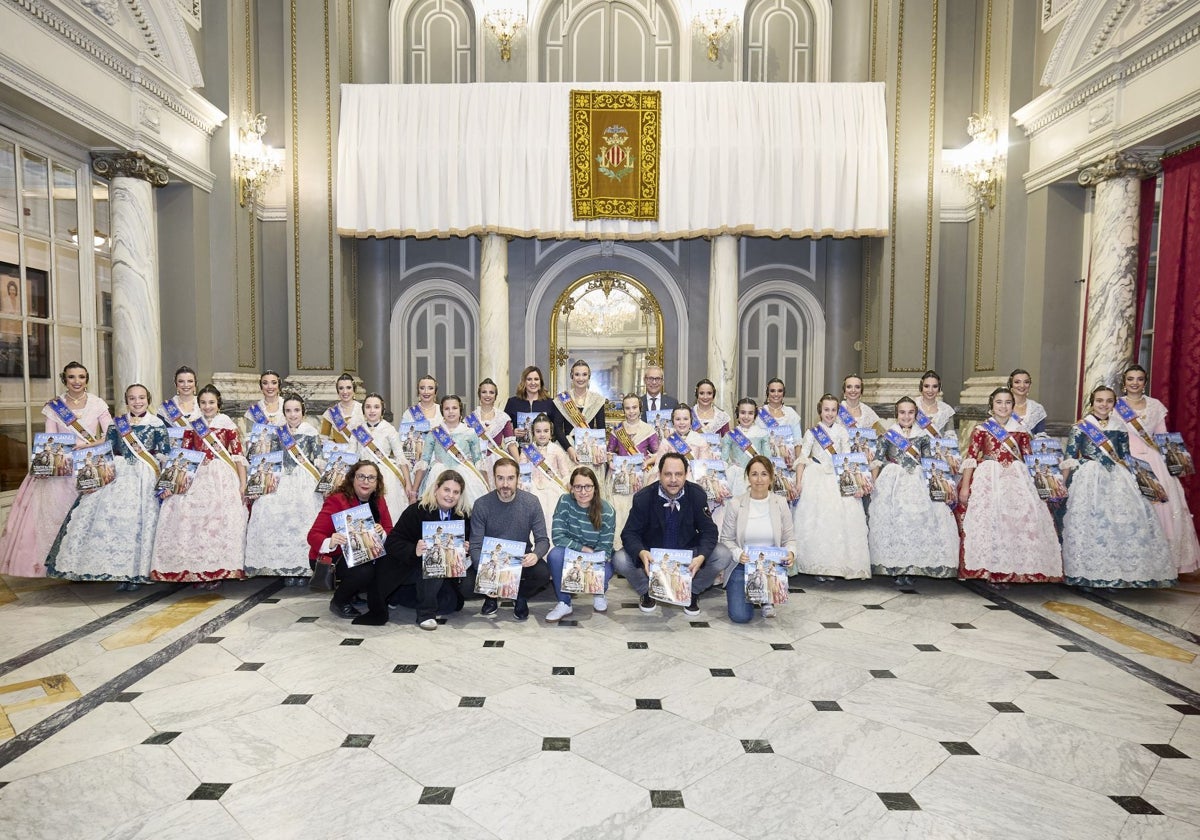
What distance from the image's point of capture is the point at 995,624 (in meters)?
4.77

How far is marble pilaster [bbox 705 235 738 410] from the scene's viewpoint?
928cm

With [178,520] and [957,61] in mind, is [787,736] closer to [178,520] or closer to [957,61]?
[178,520]

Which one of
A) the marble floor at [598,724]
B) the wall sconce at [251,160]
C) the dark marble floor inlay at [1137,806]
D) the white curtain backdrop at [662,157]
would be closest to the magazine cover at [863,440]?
the marble floor at [598,724]

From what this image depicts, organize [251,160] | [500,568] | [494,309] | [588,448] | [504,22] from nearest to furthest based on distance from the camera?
[500,568] → [588,448] → [251,160] → [494,309] → [504,22]

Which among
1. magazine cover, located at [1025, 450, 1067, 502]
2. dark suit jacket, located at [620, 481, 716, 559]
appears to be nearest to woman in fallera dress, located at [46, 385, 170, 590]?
dark suit jacket, located at [620, 481, 716, 559]

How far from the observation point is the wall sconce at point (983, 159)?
8.08m

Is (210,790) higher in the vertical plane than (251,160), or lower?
lower

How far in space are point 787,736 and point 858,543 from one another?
2663 millimetres

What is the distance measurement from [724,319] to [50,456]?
24.0ft

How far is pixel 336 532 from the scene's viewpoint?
4570 mm

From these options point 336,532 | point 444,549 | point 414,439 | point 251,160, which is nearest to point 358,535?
point 336,532

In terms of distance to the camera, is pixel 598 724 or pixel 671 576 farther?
pixel 671 576

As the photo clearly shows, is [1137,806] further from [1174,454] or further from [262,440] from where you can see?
[262,440]

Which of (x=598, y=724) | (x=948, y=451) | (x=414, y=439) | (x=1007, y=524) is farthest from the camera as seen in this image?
(x=414, y=439)
